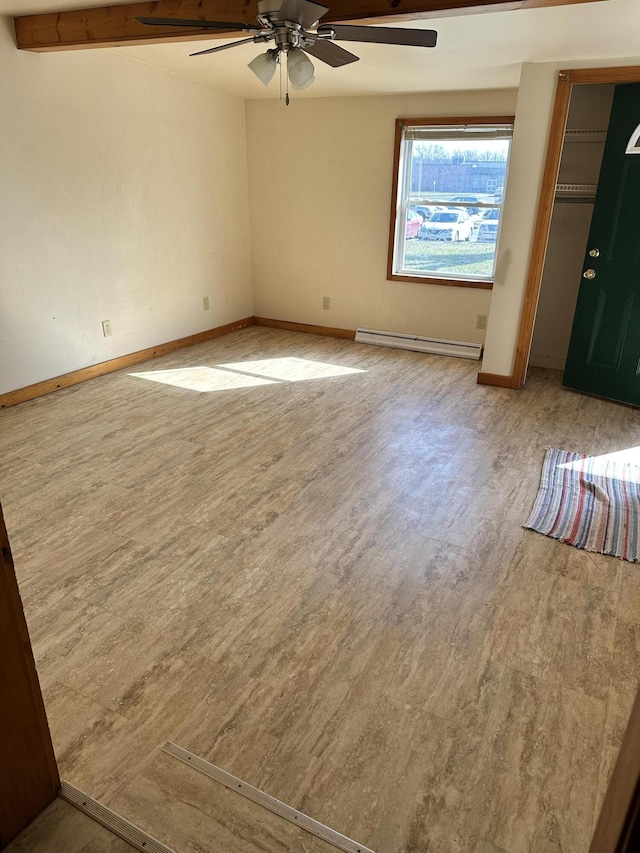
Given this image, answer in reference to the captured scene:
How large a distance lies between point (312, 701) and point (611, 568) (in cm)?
145

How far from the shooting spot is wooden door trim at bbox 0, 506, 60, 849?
115 cm

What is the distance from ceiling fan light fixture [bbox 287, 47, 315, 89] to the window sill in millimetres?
2843

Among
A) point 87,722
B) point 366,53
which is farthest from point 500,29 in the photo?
point 87,722

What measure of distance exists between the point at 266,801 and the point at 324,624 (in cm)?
68

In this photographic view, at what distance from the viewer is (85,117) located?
402 centimetres

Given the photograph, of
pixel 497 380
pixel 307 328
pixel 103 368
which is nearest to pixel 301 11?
pixel 497 380

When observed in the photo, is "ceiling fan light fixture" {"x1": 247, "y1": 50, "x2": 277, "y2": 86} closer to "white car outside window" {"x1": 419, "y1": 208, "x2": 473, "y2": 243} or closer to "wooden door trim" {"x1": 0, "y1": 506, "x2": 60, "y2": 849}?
"wooden door trim" {"x1": 0, "y1": 506, "x2": 60, "y2": 849}

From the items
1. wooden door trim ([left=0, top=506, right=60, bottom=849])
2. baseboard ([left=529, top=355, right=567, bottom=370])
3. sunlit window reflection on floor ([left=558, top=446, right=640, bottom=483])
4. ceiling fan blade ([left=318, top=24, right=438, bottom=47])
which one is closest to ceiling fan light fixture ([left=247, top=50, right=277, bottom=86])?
ceiling fan blade ([left=318, top=24, right=438, bottom=47])

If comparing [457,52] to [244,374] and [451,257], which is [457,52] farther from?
[244,374]

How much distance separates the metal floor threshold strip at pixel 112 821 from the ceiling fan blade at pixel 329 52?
112 inches

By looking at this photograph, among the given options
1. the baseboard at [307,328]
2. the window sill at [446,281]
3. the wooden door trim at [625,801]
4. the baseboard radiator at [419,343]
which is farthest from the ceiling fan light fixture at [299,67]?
the baseboard at [307,328]

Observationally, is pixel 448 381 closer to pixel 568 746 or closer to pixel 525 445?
pixel 525 445

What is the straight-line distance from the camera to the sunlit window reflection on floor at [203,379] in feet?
14.6

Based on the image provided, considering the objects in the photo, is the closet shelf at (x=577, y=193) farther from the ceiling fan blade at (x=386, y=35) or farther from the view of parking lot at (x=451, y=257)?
the ceiling fan blade at (x=386, y=35)
